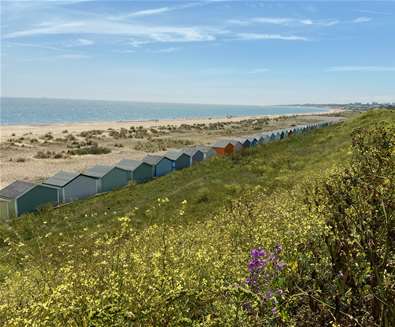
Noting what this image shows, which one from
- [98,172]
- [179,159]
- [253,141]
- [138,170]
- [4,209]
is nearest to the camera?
[4,209]

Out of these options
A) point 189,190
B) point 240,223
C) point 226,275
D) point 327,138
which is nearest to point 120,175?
point 189,190

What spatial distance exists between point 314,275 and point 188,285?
1.10 m

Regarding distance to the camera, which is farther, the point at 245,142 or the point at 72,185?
the point at 245,142

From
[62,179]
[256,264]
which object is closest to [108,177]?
[62,179]

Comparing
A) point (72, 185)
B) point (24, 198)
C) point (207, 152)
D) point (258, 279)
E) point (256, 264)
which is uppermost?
point (256, 264)

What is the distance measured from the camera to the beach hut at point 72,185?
24.1 m

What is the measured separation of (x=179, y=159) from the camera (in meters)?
33.7

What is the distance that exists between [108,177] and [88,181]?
1.73m

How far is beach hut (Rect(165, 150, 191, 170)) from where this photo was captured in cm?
3306

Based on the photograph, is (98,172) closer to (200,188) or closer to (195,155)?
(200,188)

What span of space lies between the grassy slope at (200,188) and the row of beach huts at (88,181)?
3.83 feet

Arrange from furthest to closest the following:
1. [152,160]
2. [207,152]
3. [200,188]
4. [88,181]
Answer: [207,152], [152,160], [88,181], [200,188]

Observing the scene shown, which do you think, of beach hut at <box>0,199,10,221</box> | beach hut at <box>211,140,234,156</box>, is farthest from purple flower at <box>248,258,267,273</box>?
beach hut at <box>211,140,234,156</box>

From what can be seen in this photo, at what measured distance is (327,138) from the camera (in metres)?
33.0
